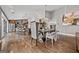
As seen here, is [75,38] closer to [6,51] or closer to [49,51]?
[49,51]

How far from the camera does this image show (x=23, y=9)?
2.59m

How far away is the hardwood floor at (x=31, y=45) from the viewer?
257 cm

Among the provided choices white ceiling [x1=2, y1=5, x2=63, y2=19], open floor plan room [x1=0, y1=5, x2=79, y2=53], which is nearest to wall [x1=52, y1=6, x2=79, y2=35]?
open floor plan room [x1=0, y1=5, x2=79, y2=53]

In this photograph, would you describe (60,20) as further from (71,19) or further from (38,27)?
(38,27)

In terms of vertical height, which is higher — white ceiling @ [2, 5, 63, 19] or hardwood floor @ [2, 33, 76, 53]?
white ceiling @ [2, 5, 63, 19]

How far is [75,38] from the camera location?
2582mm

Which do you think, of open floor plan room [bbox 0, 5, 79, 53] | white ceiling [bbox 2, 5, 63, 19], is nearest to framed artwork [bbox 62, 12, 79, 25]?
open floor plan room [bbox 0, 5, 79, 53]

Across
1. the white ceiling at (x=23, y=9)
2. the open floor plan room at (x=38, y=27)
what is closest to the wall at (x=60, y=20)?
the open floor plan room at (x=38, y=27)

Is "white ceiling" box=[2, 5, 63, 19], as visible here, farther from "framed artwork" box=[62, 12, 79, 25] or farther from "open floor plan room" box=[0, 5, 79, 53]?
"framed artwork" box=[62, 12, 79, 25]

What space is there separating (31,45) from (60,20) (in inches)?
29.7

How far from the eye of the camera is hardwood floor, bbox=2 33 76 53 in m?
2.57

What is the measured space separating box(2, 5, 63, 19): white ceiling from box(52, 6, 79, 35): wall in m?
0.10

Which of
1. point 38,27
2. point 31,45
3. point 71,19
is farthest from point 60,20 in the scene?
point 31,45
